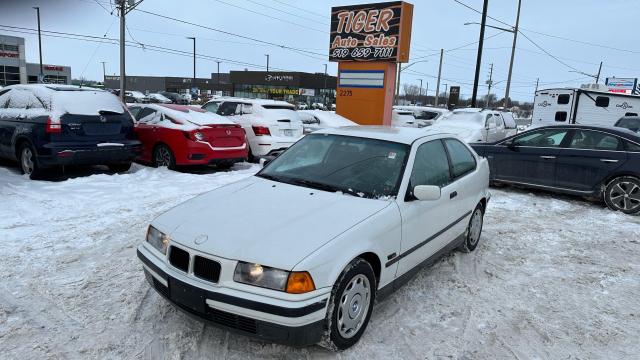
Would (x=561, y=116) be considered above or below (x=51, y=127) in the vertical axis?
above

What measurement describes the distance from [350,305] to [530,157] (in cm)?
694

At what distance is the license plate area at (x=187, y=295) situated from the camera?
2.79 meters

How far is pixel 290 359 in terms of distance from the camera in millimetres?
2943

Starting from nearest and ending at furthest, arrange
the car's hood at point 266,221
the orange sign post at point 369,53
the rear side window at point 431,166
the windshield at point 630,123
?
1. the car's hood at point 266,221
2. the rear side window at point 431,166
3. the windshield at point 630,123
4. the orange sign post at point 369,53

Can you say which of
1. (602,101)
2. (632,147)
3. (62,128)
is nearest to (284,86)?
(602,101)

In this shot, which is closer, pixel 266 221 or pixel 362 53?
pixel 266 221

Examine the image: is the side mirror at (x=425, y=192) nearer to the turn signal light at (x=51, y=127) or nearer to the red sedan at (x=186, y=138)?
the red sedan at (x=186, y=138)

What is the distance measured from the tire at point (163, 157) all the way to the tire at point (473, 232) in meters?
5.82

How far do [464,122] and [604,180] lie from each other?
282 inches

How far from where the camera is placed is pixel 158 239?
3.26 meters

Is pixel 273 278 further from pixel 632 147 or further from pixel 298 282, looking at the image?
pixel 632 147

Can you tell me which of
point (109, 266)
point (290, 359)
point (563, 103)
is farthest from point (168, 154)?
point (563, 103)

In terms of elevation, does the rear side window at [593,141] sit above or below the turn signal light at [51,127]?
above

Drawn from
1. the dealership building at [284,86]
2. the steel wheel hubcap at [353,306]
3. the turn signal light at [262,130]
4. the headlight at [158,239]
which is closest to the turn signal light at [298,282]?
the steel wheel hubcap at [353,306]
